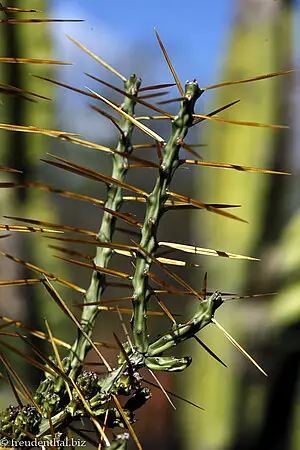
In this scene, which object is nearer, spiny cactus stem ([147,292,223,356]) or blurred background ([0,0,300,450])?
spiny cactus stem ([147,292,223,356])

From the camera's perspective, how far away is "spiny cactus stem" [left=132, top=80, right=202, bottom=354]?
1.05 ft

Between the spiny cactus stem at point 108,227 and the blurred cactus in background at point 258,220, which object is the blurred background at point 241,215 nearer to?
the blurred cactus in background at point 258,220

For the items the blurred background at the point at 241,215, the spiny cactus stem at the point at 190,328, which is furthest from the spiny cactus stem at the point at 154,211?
the blurred background at the point at 241,215

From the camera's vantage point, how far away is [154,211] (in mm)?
324

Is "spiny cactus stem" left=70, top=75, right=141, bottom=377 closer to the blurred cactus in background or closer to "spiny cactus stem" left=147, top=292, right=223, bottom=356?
"spiny cactus stem" left=147, top=292, right=223, bottom=356

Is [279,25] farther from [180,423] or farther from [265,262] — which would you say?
[180,423]

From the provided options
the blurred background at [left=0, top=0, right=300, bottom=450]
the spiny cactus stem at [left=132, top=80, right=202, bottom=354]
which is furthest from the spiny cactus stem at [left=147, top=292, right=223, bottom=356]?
the blurred background at [left=0, top=0, right=300, bottom=450]

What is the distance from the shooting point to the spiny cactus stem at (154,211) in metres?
0.32

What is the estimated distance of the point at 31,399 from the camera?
1.05 ft

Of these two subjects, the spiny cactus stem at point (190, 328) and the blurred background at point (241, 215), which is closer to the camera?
the spiny cactus stem at point (190, 328)

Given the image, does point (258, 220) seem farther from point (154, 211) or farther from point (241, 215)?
point (154, 211)

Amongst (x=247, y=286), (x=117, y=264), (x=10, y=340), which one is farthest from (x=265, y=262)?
(x=117, y=264)

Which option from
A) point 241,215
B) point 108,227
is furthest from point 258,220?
point 108,227

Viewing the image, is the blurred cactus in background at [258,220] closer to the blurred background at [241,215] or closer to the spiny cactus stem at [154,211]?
the blurred background at [241,215]
